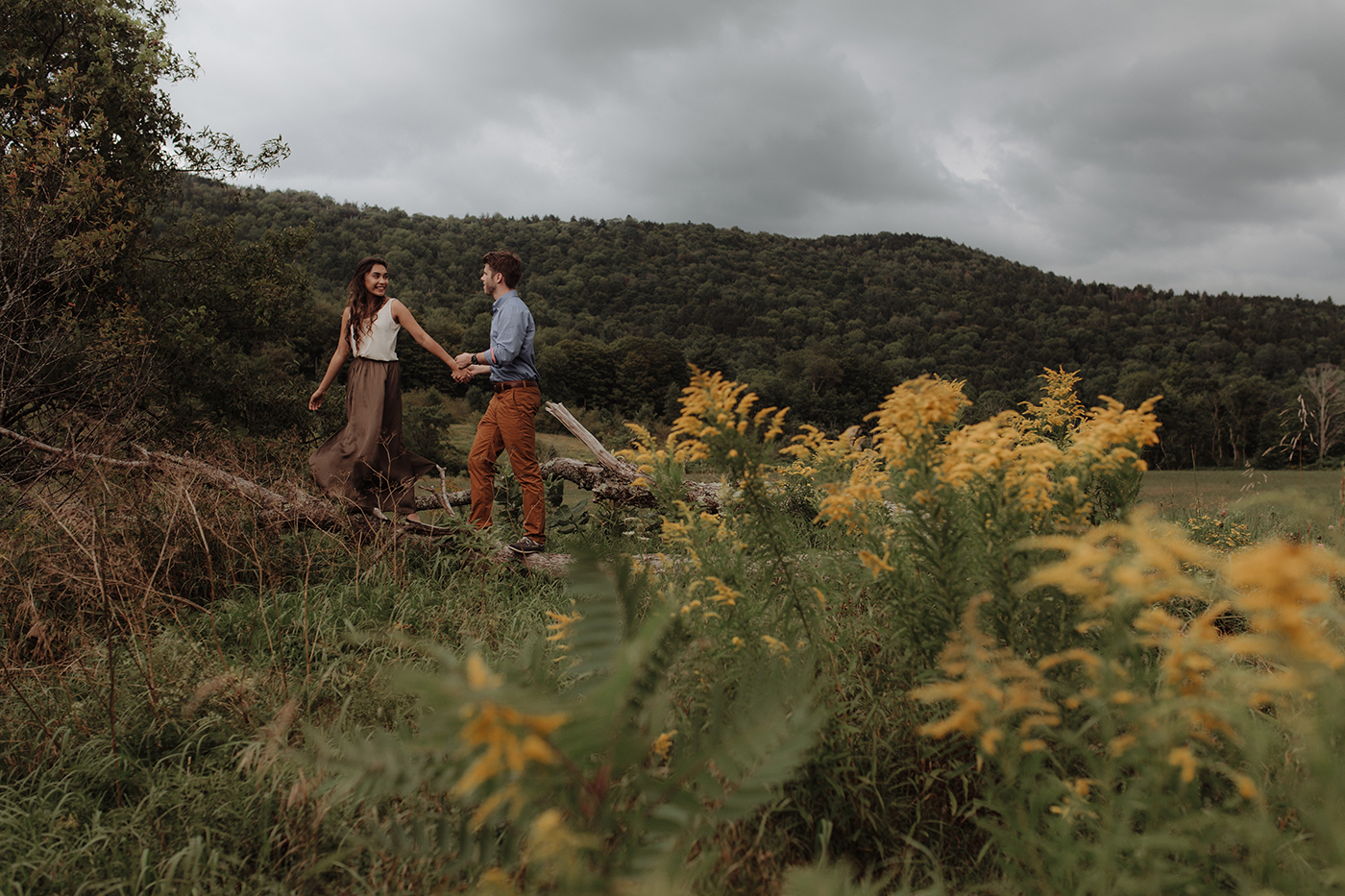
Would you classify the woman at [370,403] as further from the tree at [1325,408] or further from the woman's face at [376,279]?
the tree at [1325,408]

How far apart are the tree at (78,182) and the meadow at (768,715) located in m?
3.11

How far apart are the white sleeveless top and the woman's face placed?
A: 173 millimetres

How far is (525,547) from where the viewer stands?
5.24 m

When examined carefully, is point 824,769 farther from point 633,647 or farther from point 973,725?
point 633,647

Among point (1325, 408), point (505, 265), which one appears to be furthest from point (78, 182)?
point (1325, 408)

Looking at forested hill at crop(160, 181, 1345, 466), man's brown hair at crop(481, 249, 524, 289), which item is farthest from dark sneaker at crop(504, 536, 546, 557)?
forested hill at crop(160, 181, 1345, 466)

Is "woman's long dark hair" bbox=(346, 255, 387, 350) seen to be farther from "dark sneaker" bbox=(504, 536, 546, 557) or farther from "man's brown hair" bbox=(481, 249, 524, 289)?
"dark sneaker" bbox=(504, 536, 546, 557)

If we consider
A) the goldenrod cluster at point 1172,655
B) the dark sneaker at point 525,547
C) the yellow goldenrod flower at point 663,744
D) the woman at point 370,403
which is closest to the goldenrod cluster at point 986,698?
the goldenrod cluster at point 1172,655

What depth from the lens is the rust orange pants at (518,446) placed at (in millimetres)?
5273

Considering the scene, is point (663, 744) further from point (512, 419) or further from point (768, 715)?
point (512, 419)

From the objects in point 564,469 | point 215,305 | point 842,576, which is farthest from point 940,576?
point 215,305

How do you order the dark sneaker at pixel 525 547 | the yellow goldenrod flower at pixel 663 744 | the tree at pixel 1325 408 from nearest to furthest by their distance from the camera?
1. the yellow goldenrod flower at pixel 663 744
2. the dark sneaker at pixel 525 547
3. the tree at pixel 1325 408

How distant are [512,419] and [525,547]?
105cm

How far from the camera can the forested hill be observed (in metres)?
Answer: 41.0
